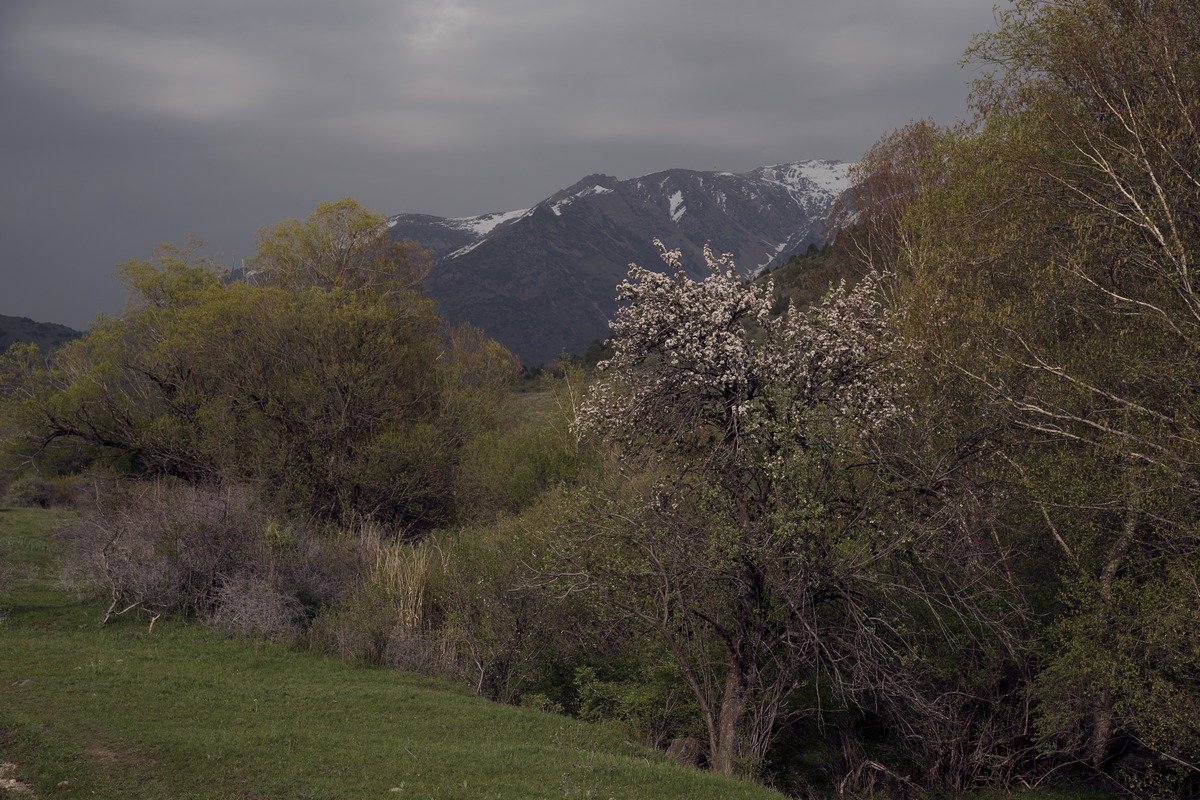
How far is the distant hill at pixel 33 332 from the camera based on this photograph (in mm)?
145500

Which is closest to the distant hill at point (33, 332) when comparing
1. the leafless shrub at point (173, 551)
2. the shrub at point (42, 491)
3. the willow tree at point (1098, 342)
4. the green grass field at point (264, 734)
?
the shrub at point (42, 491)

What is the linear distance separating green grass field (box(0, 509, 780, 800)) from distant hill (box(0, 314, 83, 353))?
14450 centimetres

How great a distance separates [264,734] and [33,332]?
562ft

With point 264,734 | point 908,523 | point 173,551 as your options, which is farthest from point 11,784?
point 908,523

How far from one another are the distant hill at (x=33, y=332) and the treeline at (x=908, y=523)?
145 m

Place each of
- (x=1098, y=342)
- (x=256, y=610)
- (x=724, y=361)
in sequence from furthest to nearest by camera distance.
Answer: (x=256, y=610), (x=724, y=361), (x=1098, y=342)

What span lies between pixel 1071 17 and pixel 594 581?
1489 cm

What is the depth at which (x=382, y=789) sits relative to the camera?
38.8 feet

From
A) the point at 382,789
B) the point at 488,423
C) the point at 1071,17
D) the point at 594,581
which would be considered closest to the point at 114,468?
the point at 488,423

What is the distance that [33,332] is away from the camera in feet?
511

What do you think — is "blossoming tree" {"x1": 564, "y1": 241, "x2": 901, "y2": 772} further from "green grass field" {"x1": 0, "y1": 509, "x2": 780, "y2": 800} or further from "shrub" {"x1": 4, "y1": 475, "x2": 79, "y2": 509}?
"shrub" {"x1": 4, "y1": 475, "x2": 79, "y2": 509}

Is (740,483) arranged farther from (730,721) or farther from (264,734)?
(264,734)

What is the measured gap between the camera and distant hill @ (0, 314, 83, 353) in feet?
477

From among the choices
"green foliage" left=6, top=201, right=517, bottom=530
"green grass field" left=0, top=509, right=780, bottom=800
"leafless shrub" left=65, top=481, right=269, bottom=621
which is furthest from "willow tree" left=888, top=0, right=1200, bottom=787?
"green foliage" left=6, top=201, right=517, bottom=530
